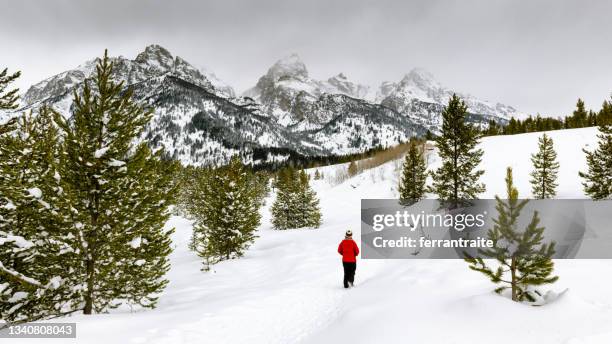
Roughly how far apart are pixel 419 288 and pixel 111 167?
31.3 ft

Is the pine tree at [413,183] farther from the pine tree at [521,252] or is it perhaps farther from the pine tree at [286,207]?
the pine tree at [521,252]

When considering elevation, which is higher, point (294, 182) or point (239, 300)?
point (294, 182)

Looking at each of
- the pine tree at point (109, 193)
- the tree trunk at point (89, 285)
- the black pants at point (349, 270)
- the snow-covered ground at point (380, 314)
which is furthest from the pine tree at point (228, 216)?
the tree trunk at point (89, 285)

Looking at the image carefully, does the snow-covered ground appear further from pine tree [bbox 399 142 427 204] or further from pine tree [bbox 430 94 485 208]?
pine tree [bbox 399 142 427 204]

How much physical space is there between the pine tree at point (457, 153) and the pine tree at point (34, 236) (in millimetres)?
22104

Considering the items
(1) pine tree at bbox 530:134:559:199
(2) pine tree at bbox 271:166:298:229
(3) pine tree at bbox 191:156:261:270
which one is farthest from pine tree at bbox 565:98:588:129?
(3) pine tree at bbox 191:156:261:270

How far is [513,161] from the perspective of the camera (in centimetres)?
5541

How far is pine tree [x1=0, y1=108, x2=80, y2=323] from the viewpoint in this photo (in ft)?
26.7

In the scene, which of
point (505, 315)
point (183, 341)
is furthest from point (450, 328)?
point (183, 341)

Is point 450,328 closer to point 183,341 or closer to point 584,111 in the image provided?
point 183,341

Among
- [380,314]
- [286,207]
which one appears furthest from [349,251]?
[286,207]

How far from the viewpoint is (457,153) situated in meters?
23.7

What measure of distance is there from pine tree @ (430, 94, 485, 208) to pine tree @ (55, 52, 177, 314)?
783 inches

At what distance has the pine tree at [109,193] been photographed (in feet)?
29.6
